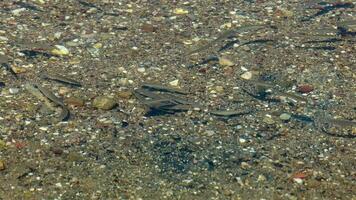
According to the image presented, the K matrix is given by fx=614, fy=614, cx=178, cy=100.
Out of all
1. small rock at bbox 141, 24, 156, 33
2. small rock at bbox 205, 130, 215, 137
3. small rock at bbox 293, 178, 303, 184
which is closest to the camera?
small rock at bbox 293, 178, 303, 184

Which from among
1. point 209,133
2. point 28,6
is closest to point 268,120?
point 209,133

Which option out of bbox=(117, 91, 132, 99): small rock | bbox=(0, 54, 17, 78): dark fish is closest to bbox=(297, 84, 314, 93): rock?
bbox=(117, 91, 132, 99): small rock

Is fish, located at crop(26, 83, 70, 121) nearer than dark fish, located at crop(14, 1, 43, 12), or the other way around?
fish, located at crop(26, 83, 70, 121)

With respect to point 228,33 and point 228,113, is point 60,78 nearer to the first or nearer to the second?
point 228,113

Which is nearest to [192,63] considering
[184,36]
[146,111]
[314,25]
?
[184,36]

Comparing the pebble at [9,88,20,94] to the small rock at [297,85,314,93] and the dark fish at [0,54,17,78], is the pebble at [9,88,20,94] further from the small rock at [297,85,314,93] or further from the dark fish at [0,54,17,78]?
the small rock at [297,85,314,93]

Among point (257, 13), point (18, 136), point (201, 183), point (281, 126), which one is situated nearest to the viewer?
point (201, 183)

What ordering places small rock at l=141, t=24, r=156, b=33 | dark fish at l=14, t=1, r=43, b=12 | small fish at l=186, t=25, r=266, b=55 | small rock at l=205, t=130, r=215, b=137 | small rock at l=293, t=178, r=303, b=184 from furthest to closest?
1. dark fish at l=14, t=1, r=43, b=12
2. small rock at l=141, t=24, r=156, b=33
3. small fish at l=186, t=25, r=266, b=55
4. small rock at l=205, t=130, r=215, b=137
5. small rock at l=293, t=178, r=303, b=184

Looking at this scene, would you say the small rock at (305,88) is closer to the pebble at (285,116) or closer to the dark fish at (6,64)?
the pebble at (285,116)

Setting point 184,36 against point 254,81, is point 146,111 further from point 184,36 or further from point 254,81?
point 184,36
